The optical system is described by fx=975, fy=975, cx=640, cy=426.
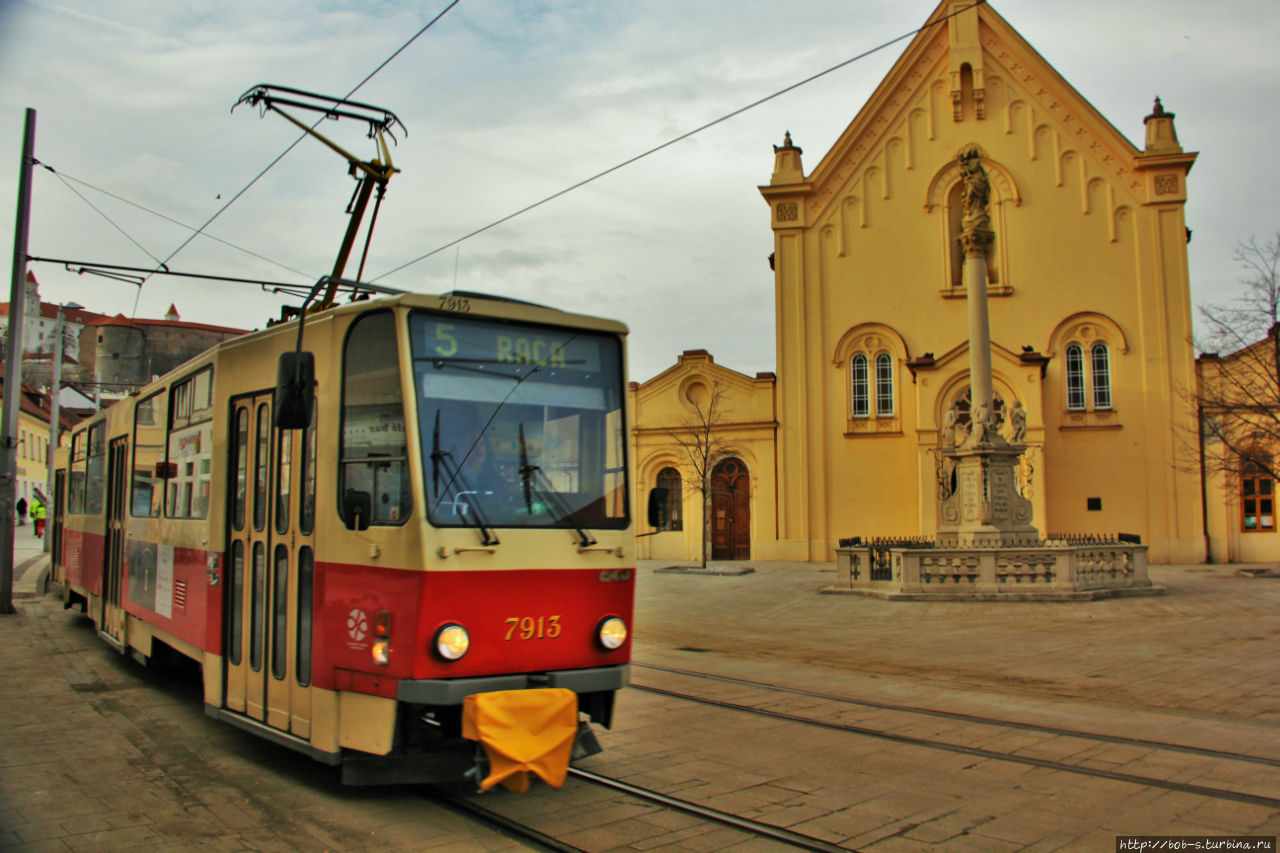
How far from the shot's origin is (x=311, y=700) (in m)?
5.86

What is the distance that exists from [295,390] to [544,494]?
5.10 ft

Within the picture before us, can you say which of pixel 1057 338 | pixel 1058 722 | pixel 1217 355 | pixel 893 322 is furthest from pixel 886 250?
pixel 1058 722

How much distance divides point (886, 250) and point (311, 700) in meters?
30.7

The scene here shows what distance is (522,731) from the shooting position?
17.3 feet

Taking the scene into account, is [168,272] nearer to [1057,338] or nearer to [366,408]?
[366,408]

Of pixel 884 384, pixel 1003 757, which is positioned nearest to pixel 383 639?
pixel 1003 757

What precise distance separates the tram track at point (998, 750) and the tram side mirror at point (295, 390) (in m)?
4.84

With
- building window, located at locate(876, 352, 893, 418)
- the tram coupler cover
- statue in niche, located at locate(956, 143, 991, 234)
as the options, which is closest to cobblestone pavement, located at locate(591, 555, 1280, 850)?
the tram coupler cover

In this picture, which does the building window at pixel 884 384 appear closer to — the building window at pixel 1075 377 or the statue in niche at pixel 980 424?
the building window at pixel 1075 377

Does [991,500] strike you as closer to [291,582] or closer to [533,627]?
[533,627]

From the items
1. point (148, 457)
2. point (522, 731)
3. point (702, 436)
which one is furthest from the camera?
point (702, 436)

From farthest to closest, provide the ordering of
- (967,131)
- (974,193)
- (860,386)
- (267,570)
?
(860,386) < (967,131) < (974,193) < (267,570)

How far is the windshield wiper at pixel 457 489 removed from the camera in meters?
5.46

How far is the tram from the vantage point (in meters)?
5.37
